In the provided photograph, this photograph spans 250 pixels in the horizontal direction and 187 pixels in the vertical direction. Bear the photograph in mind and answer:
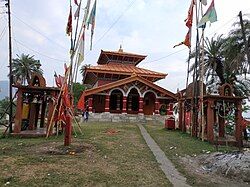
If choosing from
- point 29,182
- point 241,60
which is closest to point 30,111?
point 29,182

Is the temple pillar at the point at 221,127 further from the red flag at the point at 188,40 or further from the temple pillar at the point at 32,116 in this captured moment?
the temple pillar at the point at 32,116

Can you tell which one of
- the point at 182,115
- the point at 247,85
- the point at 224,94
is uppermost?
A: the point at 247,85

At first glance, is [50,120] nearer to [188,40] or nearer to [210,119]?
[210,119]

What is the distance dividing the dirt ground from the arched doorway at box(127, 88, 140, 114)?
67.3 feet

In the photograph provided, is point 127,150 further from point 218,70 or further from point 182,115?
point 218,70

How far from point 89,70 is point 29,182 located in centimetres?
2342

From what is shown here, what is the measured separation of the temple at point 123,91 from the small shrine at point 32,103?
1039 cm

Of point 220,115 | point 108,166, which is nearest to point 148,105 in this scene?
point 220,115

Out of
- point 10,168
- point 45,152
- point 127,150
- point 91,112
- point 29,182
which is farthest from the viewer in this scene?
point 91,112

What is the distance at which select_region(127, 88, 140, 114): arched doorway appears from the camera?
30.4 m

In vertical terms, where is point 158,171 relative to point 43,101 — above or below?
Answer: below

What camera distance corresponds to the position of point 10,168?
24.7ft

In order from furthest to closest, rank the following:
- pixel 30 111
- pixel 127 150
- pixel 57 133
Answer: pixel 30 111 → pixel 57 133 → pixel 127 150

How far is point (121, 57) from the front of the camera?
111 ft
